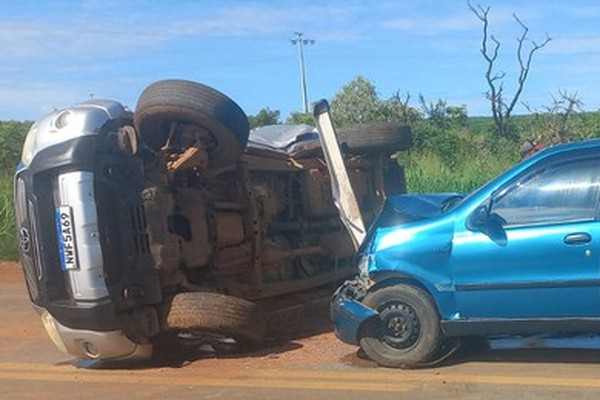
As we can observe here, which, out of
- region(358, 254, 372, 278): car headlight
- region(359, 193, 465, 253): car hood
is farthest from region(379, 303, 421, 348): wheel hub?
region(359, 193, 465, 253): car hood

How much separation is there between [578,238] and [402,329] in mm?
1417

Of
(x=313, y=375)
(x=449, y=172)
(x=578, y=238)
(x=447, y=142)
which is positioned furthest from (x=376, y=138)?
(x=447, y=142)

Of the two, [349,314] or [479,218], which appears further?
[349,314]

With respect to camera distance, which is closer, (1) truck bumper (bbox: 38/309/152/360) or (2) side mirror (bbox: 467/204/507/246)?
(2) side mirror (bbox: 467/204/507/246)

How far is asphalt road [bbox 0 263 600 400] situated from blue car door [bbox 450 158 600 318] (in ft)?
1.53

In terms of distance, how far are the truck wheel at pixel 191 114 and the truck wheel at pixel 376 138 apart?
2.55m

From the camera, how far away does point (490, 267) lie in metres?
6.47

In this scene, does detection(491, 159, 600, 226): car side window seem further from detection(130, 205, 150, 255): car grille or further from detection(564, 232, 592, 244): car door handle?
detection(130, 205, 150, 255): car grille

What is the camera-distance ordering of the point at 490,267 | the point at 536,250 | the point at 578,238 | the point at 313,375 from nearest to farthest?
the point at 578,238 < the point at 536,250 < the point at 490,267 < the point at 313,375

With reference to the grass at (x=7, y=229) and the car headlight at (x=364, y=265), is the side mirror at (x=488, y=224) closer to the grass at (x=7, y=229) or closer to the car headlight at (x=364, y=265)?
the car headlight at (x=364, y=265)

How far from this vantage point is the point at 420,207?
23.7 feet

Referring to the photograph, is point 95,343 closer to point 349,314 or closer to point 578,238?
→ point 349,314

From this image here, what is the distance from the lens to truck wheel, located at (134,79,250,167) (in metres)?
7.29

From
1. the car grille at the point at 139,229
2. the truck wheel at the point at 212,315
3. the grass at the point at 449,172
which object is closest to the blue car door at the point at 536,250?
the truck wheel at the point at 212,315
